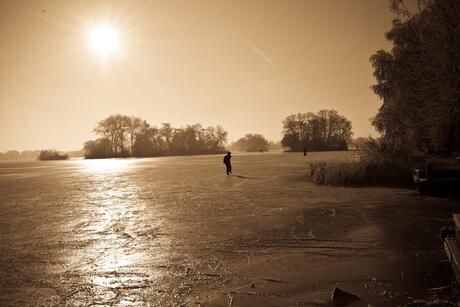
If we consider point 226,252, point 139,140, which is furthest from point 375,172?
point 139,140

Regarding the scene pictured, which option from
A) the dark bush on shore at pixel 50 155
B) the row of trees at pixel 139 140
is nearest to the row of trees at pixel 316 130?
the row of trees at pixel 139 140

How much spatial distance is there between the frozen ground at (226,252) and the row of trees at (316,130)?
9635 centimetres

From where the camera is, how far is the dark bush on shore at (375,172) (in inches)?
628

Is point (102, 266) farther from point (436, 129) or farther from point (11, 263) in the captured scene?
point (436, 129)

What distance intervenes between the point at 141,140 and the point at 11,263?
96.3 m

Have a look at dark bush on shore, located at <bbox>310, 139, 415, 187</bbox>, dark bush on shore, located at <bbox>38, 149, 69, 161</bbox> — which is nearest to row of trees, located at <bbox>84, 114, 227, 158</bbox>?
dark bush on shore, located at <bbox>38, 149, 69, 161</bbox>

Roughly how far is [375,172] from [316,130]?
3719 inches

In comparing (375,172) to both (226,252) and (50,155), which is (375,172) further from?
(50,155)

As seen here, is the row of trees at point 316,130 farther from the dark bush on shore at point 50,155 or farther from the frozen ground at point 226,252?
the frozen ground at point 226,252

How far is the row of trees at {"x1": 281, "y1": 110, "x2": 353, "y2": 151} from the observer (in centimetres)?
10619

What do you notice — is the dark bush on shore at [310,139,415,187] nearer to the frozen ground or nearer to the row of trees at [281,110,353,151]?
the frozen ground

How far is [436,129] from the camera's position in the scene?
67.1ft

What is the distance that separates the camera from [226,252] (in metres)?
5.98

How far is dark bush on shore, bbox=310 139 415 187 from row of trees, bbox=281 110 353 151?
3477 inches
